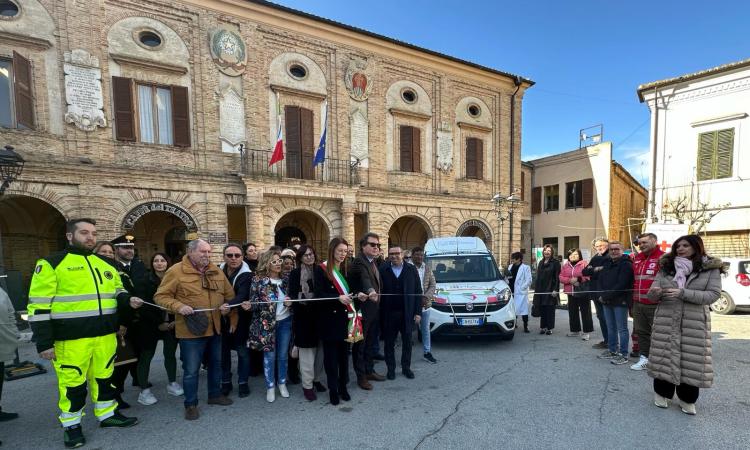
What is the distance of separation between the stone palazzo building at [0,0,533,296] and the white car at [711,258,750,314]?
29.2 feet

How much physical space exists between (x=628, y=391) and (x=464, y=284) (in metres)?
2.92

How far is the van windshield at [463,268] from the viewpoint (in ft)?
23.4

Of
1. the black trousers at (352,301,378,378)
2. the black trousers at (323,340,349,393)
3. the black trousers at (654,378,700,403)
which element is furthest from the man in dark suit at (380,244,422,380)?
the black trousers at (654,378,700,403)

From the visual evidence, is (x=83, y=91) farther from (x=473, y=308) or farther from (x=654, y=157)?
(x=654, y=157)

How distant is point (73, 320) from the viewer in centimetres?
332

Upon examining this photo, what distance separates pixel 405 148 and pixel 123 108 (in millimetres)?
10294

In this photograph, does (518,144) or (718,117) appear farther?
(518,144)

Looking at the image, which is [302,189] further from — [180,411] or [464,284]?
[180,411]

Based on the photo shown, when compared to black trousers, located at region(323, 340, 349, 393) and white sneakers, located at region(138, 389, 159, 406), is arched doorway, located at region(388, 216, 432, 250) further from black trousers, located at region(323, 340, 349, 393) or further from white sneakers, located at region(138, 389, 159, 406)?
white sneakers, located at region(138, 389, 159, 406)

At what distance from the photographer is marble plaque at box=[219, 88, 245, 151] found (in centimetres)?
1215

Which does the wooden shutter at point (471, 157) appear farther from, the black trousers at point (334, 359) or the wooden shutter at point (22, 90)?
the wooden shutter at point (22, 90)

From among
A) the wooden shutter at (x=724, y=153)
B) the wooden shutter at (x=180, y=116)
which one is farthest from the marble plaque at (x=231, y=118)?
the wooden shutter at (x=724, y=153)

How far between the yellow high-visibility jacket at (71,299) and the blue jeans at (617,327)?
6.92 meters

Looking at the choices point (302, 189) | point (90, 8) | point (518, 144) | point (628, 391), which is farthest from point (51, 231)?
point (518, 144)
